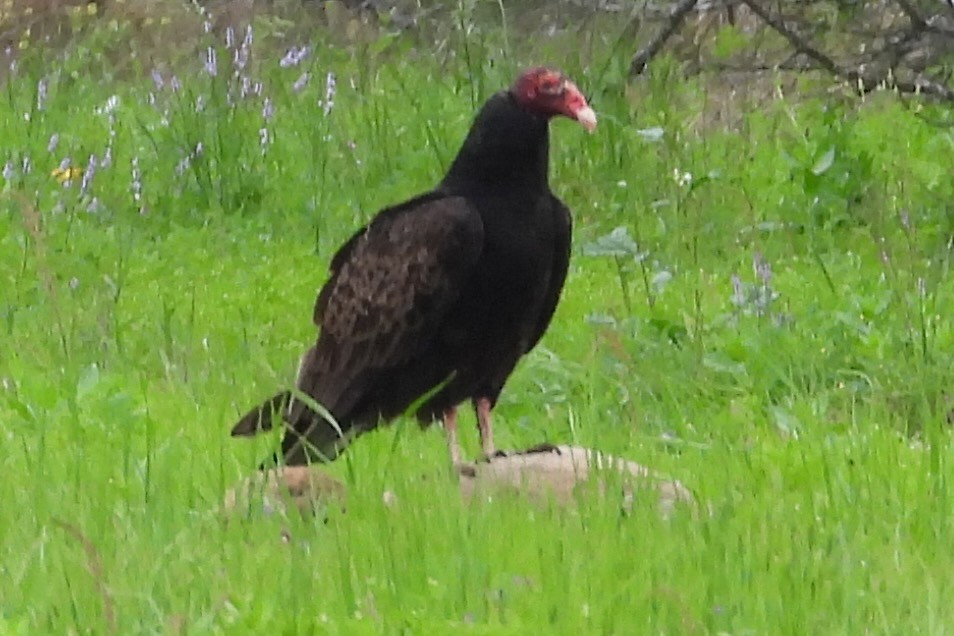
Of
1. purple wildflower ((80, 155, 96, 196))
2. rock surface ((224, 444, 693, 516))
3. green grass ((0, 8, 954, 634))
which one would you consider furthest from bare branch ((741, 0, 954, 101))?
rock surface ((224, 444, 693, 516))

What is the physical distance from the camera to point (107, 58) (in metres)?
11.2

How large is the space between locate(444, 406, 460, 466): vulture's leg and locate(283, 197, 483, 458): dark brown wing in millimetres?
195

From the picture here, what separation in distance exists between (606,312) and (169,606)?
332 cm

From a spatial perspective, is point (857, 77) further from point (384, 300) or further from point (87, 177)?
point (87, 177)

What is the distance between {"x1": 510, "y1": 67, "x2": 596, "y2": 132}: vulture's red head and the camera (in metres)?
4.62

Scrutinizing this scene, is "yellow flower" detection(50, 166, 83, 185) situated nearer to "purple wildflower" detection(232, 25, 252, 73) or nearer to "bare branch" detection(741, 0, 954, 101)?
"purple wildflower" detection(232, 25, 252, 73)

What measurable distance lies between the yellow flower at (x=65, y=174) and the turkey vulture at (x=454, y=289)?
136 inches

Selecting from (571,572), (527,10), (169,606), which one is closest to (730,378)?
(571,572)

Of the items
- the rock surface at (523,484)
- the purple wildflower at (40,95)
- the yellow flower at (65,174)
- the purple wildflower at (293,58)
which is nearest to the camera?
the rock surface at (523,484)

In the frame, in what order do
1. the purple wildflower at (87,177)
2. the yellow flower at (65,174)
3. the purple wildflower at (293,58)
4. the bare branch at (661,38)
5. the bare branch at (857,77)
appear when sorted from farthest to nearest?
1. the purple wildflower at (293,58)
2. the bare branch at (661,38)
3. the yellow flower at (65,174)
4. the purple wildflower at (87,177)
5. the bare branch at (857,77)

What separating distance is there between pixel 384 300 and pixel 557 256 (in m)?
0.48

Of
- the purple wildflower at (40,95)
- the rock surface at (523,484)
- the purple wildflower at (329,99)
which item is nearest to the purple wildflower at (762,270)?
the rock surface at (523,484)

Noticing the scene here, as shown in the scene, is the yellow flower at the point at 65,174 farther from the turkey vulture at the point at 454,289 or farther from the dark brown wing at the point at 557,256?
the dark brown wing at the point at 557,256

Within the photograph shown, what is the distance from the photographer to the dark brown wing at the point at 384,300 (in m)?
4.36
